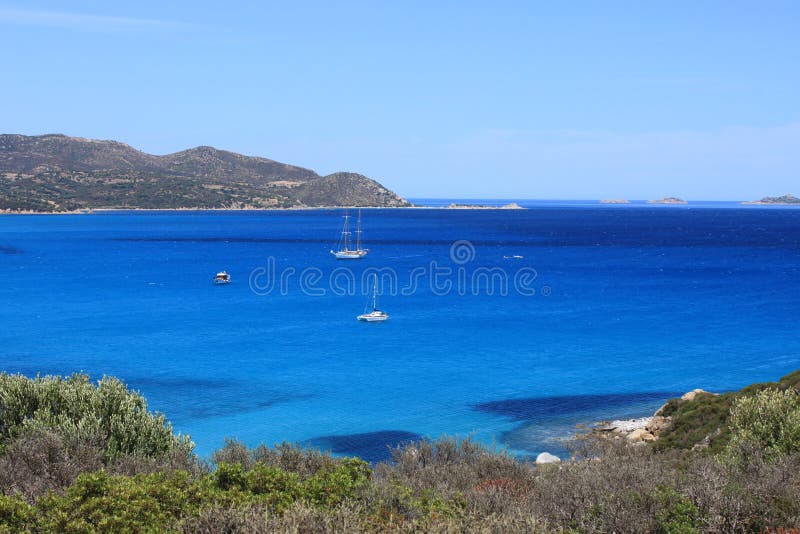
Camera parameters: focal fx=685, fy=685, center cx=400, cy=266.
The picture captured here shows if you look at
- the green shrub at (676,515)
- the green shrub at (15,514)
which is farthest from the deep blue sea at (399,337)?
the green shrub at (15,514)

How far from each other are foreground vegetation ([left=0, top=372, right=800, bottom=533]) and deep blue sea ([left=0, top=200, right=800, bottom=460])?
680cm

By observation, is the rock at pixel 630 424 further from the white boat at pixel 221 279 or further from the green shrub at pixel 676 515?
the white boat at pixel 221 279

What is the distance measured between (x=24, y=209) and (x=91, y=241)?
297 feet

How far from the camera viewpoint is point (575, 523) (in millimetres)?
10391

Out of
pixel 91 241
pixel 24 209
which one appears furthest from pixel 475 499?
pixel 24 209

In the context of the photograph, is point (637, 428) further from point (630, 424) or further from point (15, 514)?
point (15, 514)

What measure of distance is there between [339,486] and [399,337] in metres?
32.6

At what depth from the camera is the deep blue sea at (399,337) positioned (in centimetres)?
2853

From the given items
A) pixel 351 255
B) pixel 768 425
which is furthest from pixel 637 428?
pixel 351 255

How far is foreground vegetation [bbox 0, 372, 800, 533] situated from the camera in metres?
9.10

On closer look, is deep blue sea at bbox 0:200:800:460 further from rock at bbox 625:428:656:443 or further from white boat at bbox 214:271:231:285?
rock at bbox 625:428:656:443

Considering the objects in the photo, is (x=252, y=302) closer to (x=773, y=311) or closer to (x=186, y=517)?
(x=773, y=311)

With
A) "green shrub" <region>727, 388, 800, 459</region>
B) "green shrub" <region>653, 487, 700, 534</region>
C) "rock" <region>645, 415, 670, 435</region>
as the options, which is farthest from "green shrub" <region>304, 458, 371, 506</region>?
"rock" <region>645, 415, 670, 435</region>

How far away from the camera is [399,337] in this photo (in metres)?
43.7
